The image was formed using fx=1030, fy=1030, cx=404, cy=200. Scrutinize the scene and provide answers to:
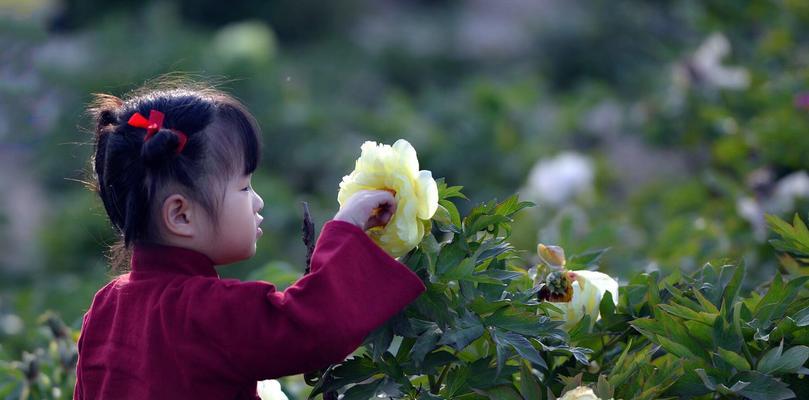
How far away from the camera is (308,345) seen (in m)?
1.28

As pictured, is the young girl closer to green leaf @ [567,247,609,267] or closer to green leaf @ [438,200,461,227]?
green leaf @ [438,200,461,227]

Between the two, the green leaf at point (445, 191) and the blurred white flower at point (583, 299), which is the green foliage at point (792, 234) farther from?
the green leaf at point (445, 191)

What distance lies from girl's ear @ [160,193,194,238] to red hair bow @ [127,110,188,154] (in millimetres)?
68

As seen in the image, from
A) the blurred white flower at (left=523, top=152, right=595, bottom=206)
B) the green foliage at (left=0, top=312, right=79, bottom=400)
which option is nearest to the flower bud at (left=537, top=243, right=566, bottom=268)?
the green foliage at (left=0, top=312, right=79, bottom=400)

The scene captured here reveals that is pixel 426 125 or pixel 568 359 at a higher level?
pixel 568 359

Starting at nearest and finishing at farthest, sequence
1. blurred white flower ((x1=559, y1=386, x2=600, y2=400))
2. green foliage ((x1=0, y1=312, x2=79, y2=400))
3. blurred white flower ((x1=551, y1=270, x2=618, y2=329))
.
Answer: blurred white flower ((x1=559, y1=386, x2=600, y2=400))
blurred white flower ((x1=551, y1=270, x2=618, y2=329))
green foliage ((x1=0, y1=312, x2=79, y2=400))

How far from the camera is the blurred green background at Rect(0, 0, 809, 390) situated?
3.03 meters

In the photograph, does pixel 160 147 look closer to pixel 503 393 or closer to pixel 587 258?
pixel 503 393

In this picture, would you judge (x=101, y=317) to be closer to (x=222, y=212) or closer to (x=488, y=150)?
(x=222, y=212)

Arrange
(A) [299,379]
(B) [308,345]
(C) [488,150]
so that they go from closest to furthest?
(B) [308,345], (A) [299,379], (C) [488,150]

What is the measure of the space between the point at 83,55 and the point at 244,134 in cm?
505

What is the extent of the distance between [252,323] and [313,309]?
8cm

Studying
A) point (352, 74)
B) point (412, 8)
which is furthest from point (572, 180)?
point (412, 8)

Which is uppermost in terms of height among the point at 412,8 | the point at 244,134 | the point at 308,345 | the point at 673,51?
the point at 244,134
